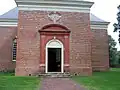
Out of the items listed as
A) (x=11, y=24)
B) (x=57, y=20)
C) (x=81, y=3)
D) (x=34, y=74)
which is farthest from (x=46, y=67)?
(x=11, y=24)

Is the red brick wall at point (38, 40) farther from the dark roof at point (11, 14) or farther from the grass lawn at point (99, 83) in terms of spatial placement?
the dark roof at point (11, 14)

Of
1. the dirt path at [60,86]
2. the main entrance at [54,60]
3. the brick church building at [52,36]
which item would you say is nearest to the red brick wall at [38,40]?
the brick church building at [52,36]

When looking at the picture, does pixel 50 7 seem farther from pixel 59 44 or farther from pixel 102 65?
pixel 102 65

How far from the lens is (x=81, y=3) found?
1075 inches

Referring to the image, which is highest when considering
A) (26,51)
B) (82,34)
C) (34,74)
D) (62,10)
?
(62,10)

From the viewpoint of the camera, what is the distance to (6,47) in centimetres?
3681

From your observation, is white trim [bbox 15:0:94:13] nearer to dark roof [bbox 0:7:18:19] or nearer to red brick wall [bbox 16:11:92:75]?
red brick wall [bbox 16:11:92:75]

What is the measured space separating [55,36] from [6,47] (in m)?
11.9

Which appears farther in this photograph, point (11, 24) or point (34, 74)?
point (11, 24)

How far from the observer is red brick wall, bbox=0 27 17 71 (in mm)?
36500

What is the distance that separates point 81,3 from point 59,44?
4.69 metres

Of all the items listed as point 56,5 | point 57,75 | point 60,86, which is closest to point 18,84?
point 60,86

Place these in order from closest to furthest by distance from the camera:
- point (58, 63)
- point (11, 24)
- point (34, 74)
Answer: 1. point (34, 74)
2. point (58, 63)
3. point (11, 24)

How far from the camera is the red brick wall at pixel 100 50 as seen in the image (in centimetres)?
3928
